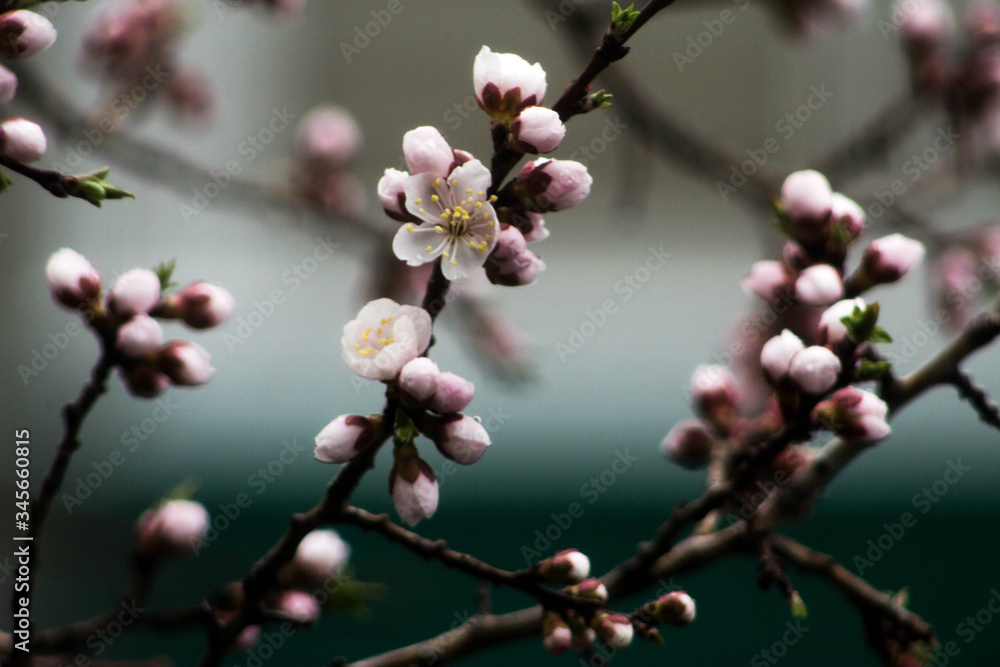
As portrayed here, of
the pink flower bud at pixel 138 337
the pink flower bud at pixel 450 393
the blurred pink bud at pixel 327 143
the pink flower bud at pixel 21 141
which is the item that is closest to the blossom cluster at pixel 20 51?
the pink flower bud at pixel 21 141

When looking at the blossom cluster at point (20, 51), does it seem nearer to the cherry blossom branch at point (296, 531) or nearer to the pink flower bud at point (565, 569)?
the cherry blossom branch at point (296, 531)

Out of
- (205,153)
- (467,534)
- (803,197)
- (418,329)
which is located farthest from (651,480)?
(418,329)

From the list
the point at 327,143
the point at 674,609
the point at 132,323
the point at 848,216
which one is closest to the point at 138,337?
the point at 132,323

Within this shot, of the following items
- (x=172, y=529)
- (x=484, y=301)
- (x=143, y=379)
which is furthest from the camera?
(x=484, y=301)

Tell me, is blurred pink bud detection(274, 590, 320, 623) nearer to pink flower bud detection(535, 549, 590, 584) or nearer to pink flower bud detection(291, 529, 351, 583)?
pink flower bud detection(291, 529, 351, 583)

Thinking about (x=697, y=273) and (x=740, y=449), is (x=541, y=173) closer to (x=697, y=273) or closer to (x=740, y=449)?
(x=740, y=449)

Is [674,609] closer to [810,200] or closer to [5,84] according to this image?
[810,200]

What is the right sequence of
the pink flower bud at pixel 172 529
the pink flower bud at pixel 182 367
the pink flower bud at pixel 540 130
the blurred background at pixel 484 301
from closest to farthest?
the pink flower bud at pixel 540 130 → the pink flower bud at pixel 182 367 → the pink flower bud at pixel 172 529 → the blurred background at pixel 484 301
